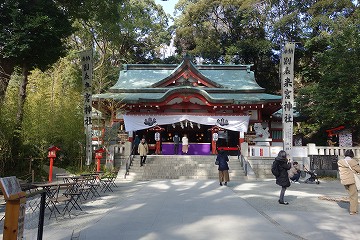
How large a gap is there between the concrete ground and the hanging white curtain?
912 cm

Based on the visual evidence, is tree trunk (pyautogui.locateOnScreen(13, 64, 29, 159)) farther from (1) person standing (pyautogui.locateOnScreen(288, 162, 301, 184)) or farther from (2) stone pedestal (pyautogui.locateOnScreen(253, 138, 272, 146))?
(2) stone pedestal (pyautogui.locateOnScreen(253, 138, 272, 146))

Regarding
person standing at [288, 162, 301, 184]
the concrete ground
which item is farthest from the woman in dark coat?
person standing at [288, 162, 301, 184]

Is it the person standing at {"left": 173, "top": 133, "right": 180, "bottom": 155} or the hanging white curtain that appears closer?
the person standing at {"left": 173, "top": 133, "right": 180, "bottom": 155}

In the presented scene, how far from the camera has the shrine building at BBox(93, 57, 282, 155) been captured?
56.6 ft

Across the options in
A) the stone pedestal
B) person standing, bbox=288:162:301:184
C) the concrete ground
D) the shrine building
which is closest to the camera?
the concrete ground

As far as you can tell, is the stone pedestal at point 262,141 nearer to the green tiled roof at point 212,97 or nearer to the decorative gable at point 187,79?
the green tiled roof at point 212,97

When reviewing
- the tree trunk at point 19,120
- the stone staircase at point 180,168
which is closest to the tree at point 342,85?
the stone staircase at point 180,168

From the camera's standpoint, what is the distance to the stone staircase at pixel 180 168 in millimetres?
13898

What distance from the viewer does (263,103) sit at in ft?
57.1

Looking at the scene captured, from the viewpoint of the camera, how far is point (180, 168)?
14578 millimetres

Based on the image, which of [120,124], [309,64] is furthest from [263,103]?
[309,64]

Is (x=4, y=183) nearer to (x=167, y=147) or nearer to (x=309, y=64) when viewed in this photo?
(x=167, y=147)

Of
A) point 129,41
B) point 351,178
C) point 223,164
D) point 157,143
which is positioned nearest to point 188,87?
point 157,143

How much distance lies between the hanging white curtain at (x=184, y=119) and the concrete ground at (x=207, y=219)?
912cm
